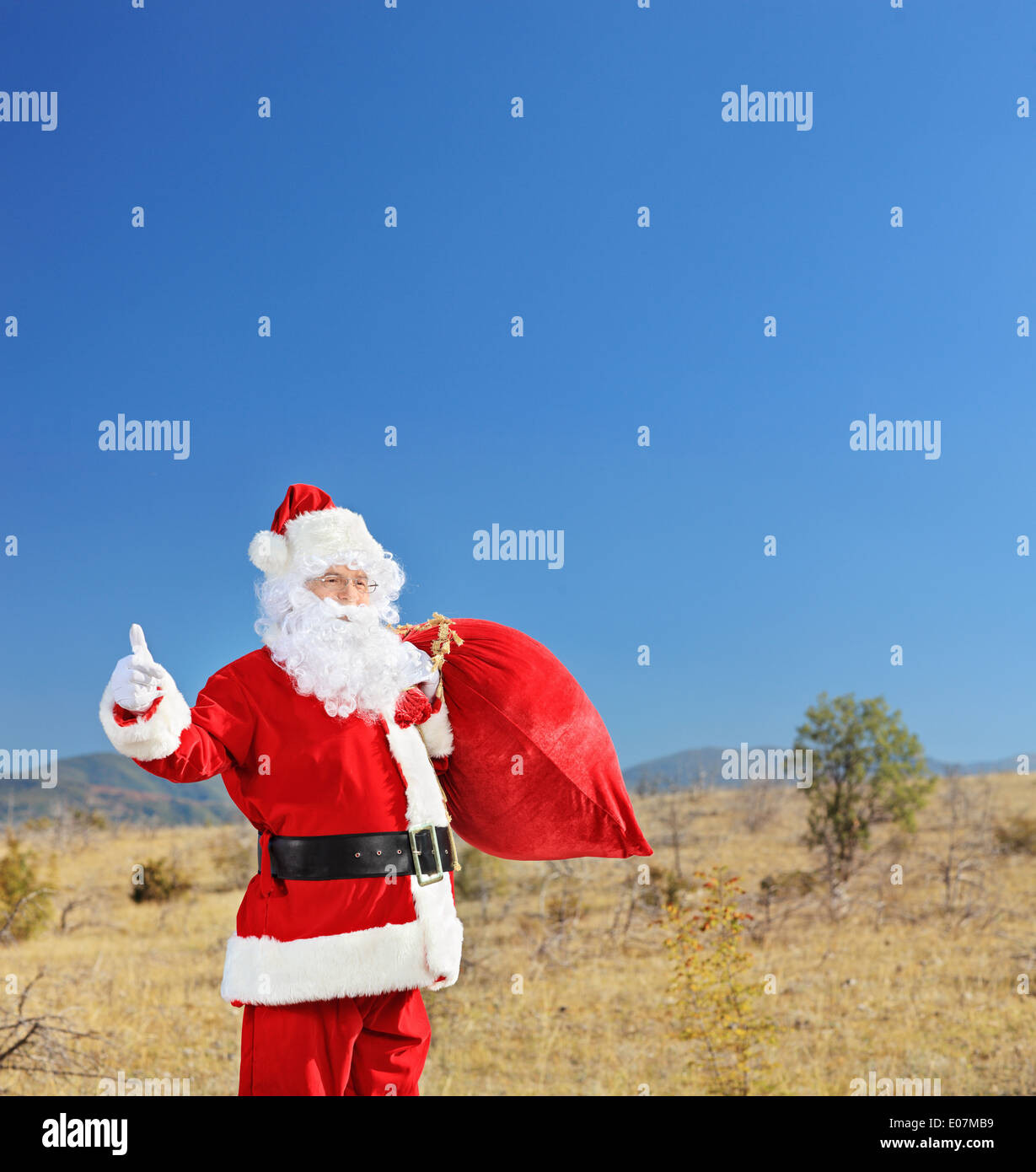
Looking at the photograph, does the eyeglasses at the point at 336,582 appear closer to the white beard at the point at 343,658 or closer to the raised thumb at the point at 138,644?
the white beard at the point at 343,658

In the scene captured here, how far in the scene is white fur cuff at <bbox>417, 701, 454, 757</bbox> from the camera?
3479 mm

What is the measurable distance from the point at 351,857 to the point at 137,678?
868mm

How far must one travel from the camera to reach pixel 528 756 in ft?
11.4

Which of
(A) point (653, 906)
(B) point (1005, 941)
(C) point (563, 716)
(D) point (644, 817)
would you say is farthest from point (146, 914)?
(C) point (563, 716)

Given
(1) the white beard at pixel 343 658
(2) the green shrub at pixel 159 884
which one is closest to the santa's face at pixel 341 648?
(1) the white beard at pixel 343 658

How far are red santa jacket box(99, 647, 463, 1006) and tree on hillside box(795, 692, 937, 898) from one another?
36.9 ft

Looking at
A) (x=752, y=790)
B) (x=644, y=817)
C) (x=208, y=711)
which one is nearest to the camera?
(x=208, y=711)

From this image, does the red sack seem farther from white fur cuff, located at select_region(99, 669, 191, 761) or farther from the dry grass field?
the dry grass field

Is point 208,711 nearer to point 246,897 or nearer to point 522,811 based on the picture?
point 246,897

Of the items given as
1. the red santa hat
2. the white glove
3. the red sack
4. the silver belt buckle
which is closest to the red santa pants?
the silver belt buckle

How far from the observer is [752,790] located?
19.5 metres

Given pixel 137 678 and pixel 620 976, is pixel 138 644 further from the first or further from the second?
pixel 620 976
